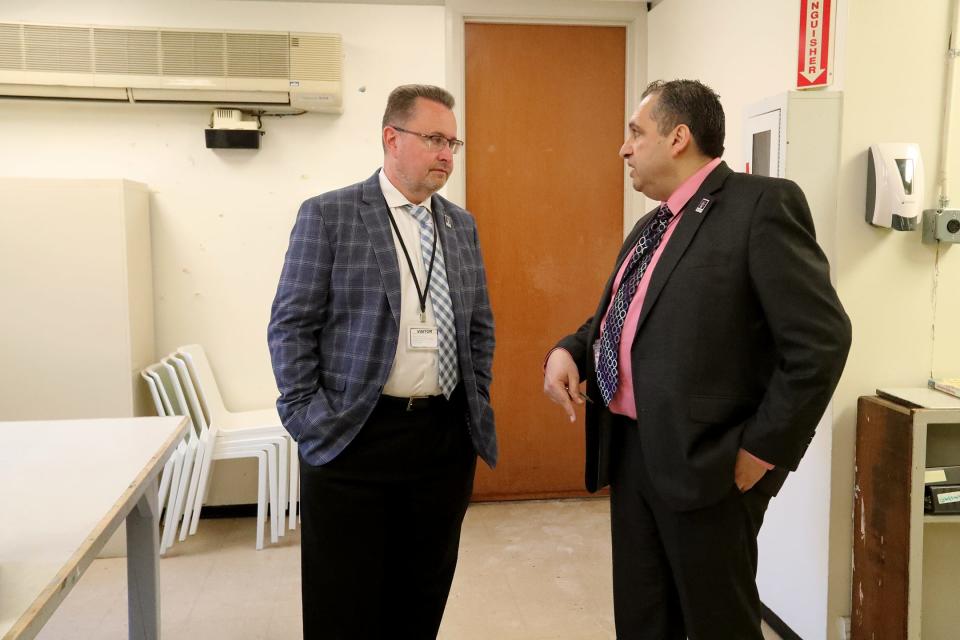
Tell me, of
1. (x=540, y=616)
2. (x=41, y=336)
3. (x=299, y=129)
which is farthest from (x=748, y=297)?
(x=41, y=336)

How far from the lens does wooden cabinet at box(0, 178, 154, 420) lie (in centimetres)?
326

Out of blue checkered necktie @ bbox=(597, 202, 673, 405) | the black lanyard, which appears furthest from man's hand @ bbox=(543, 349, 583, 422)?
the black lanyard

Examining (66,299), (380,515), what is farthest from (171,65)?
(380,515)

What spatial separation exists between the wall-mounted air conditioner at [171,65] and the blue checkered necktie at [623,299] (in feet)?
7.18

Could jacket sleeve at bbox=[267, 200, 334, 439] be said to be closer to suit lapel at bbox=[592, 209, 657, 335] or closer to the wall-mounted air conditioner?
suit lapel at bbox=[592, 209, 657, 335]

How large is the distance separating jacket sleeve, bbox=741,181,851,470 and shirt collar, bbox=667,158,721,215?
0.16 m

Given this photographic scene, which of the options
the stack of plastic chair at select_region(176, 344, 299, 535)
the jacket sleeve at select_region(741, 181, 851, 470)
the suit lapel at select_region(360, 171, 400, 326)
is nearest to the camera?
the jacket sleeve at select_region(741, 181, 851, 470)

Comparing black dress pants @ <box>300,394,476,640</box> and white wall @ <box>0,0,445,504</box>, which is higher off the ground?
white wall @ <box>0,0,445,504</box>

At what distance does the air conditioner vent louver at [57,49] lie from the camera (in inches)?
130

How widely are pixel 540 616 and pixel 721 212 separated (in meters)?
1.75

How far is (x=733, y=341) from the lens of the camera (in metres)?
1.55

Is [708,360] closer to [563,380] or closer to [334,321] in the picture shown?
[563,380]

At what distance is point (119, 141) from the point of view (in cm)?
357

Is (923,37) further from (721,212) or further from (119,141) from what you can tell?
(119,141)
